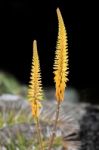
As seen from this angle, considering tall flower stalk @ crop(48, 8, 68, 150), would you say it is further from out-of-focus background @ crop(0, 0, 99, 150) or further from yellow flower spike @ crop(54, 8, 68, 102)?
out-of-focus background @ crop(0, 0, 99, 150)

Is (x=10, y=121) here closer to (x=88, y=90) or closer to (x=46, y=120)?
(x=46, y=120)

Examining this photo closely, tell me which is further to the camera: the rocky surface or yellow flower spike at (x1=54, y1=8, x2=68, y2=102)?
the rocky surface

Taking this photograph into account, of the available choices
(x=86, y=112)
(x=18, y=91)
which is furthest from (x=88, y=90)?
(x=86, y=112)

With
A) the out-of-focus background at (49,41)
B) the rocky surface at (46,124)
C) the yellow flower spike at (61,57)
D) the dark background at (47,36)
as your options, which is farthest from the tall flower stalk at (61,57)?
the dark background at (47,36)

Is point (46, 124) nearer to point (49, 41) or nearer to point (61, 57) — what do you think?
point (61, 57)

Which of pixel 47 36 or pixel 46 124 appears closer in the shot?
pixel 46 124

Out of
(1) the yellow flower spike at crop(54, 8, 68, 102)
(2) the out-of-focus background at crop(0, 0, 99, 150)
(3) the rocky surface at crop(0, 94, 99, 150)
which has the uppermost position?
(2) the out-of-focus background at crop(0, 0, 99, 150)

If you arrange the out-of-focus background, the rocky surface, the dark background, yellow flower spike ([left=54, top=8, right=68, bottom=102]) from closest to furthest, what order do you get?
yellow flower spike ([left=54, top=8, right=68, bottom=102])
the rocky surface
the out-of-focus background
the dark background

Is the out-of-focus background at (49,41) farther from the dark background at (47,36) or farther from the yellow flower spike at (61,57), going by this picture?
the yellow flower spike at (61,57)

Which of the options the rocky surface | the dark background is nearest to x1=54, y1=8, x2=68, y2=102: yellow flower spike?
the rocky surface

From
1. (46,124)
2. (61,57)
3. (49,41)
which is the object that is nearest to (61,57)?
(61,57)
